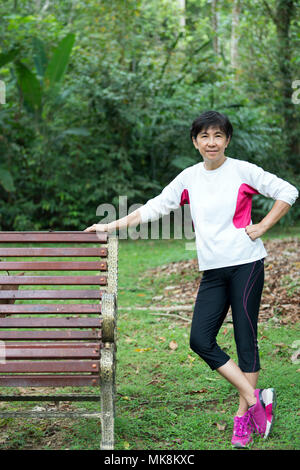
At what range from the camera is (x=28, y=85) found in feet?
34.3

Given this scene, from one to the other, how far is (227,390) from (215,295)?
1.07m

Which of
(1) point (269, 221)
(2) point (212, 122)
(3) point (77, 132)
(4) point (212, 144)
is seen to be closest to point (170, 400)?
(1) point (269, 221)

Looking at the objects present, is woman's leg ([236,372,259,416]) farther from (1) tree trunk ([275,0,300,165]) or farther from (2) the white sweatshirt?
(1) tree trunk ([275,0,300,165])

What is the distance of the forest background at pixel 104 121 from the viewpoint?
11148 millimetres

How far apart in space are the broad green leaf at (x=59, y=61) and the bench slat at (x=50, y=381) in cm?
855

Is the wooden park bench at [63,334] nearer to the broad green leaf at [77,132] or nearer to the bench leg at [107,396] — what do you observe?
the bench leg at [107,396]

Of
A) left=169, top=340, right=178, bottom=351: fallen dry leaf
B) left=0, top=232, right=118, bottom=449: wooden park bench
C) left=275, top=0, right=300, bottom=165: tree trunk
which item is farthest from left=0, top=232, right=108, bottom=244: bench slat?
left=275, top=0, right=300, bottom=165: tree trunk

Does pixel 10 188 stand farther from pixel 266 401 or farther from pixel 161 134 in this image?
pixel 266 401

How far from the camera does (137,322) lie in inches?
225

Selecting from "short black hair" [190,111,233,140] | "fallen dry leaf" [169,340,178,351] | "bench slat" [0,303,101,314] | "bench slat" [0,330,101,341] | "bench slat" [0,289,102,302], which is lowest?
"fallen dry leaf" [169,340,178,351]

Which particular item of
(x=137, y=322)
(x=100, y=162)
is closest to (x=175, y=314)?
(x=137, y=322)

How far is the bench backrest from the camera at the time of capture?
9.28 feet
